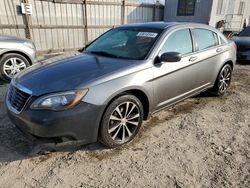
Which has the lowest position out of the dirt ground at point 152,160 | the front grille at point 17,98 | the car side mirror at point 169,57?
the dirt ground at point 152,160

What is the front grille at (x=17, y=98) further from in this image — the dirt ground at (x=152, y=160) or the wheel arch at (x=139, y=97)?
the wheel arch at (x=139, y=97)

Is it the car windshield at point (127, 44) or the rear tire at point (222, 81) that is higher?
the car windshield at point (127, 44)

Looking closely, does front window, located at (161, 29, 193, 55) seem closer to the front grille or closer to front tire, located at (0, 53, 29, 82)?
the front grille

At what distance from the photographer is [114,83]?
2701mm

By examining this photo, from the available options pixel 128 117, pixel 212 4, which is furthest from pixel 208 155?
pixel 212 4

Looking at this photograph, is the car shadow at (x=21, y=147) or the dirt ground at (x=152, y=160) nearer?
the dirt ground at (x=152, y=160)

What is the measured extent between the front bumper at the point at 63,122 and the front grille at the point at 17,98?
9 cm

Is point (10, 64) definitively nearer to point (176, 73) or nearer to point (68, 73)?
point (68, 73)

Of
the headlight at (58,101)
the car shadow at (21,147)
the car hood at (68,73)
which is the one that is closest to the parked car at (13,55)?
the car shadow at (21,147)

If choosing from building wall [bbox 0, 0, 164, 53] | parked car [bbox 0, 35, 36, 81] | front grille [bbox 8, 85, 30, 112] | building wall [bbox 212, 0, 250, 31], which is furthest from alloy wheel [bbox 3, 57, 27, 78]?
building wall [bbox 212, 0, 250, 31]

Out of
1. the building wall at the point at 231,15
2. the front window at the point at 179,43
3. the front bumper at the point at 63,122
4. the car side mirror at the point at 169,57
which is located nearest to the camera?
the front bumper at the point at 63,122

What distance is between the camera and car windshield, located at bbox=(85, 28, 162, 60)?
3289 mm

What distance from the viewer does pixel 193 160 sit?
9.12 ft

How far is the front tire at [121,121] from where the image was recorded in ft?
9.02
